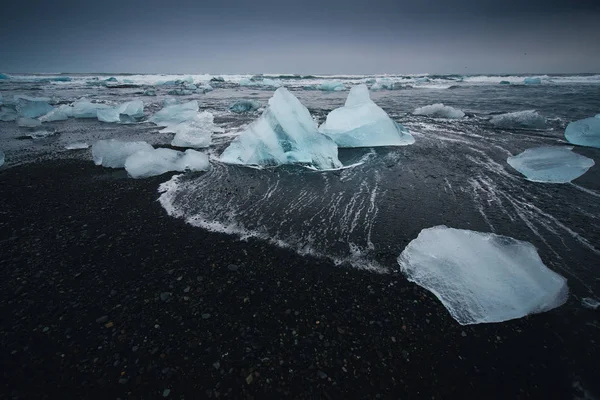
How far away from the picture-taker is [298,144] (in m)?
4.76

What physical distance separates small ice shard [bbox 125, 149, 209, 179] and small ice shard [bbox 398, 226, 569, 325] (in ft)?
11.5

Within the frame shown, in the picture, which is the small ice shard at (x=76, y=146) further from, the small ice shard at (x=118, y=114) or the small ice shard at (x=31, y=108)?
the small ice shard at (x=31, y=108)

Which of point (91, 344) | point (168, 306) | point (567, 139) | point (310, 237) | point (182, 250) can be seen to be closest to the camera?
point (91, 344)

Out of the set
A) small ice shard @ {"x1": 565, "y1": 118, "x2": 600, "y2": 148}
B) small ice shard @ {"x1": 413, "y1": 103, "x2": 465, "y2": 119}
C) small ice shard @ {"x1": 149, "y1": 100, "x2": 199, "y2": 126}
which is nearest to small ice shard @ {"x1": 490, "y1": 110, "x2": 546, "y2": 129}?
small ice shard @ {"x1": 413, "y1": 103, "x2": 465, "y2": 119}

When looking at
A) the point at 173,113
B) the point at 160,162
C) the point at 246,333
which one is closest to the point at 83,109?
the point at 173,113

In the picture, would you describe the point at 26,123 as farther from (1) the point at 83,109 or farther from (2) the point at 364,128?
(2) the point at 364,128

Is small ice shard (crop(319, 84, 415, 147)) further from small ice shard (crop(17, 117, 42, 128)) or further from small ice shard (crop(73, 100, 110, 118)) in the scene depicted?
small ice shard (crop(73, 100, 110, 118))

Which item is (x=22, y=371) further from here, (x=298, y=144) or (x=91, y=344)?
(x=298, y=144)

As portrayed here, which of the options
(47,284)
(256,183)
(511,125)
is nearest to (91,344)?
(47,284)

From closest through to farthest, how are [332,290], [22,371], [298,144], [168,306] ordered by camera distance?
[22,371] → [168,306] → [332,290] → [298,144]

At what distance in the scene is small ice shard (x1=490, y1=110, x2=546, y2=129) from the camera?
6938mm

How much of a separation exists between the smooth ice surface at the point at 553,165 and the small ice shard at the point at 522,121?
3.82 meters

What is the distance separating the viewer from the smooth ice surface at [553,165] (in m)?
3.69

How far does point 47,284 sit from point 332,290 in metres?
2.13
